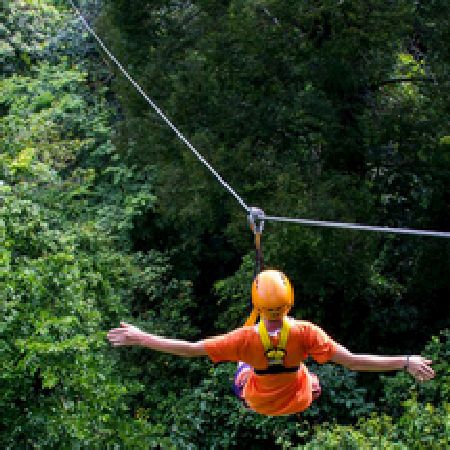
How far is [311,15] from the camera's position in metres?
7.62

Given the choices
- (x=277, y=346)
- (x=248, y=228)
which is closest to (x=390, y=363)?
(x=277, y=346)

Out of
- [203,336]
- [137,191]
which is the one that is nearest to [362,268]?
[203,336]

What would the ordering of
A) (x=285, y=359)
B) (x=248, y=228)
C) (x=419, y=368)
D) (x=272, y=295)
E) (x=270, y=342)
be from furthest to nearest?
(x=248, y=228), (x=285, y=359), (x=270, y=342), (x=272, y=295), (x=419, y=368)

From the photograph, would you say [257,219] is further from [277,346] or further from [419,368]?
[419,368]

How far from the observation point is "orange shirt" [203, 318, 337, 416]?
3.70 metres

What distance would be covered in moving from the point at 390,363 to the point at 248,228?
5375mm

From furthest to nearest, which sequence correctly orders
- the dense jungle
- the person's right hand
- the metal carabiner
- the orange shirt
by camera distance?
the dense jungle → the metal carabiner → the orange shirt → the person's right hand

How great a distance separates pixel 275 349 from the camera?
376cm

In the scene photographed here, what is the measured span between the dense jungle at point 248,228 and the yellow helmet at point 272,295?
357cm

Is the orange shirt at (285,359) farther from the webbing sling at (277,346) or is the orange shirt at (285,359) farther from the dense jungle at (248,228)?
the dense jungle at (248,228)

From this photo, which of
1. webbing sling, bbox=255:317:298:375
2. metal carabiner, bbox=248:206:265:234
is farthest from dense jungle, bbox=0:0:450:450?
webbing sling, bbox=255:317:298:375

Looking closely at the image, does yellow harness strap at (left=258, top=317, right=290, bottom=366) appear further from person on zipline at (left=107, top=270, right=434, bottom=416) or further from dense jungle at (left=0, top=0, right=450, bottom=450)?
dense jungle at (left=0, top=0, right=450, bottom=450)

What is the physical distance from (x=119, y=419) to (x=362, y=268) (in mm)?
2949

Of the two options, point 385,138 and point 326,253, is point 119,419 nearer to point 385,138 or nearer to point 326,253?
point 326,253
